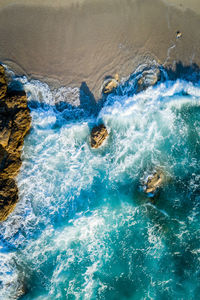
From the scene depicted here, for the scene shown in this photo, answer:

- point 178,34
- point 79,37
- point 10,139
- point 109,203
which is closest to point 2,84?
point 10,139

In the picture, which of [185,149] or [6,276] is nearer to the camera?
[6,276]

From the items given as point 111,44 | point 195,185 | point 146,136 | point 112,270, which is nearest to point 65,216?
point 112,270

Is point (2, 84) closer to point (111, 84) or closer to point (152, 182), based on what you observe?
point (111, 84)

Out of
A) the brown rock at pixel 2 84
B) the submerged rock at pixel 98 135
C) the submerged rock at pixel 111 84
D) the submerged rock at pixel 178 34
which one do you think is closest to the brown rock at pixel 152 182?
the submerged rock at pixel 98 135

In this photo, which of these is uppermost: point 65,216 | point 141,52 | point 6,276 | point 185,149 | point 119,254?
point 141,52

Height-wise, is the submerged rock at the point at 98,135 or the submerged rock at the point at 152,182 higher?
the submerged rock at the point at 98,135

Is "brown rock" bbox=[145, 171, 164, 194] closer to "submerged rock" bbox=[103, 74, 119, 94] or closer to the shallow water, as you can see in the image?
the shallow water

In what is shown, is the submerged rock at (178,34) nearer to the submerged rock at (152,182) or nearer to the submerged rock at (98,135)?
the submerged rock at (98,135)

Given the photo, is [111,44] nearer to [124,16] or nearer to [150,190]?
[124,16]
